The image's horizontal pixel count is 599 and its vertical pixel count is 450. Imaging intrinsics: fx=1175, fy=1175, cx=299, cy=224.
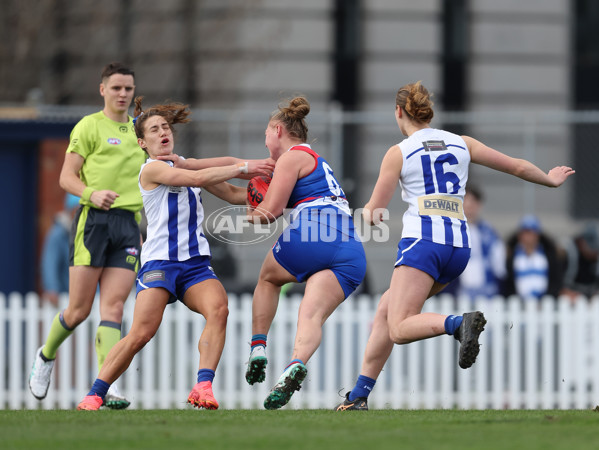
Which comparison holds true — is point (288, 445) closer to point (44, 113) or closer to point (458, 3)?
point (44, 113)

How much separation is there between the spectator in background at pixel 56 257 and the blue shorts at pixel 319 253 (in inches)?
182

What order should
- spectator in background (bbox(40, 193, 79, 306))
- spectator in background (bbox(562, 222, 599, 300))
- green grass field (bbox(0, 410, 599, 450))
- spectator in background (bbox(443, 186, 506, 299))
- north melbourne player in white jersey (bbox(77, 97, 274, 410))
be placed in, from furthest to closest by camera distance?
spectator in background (bbox(562, 222, 599, 300)) → spectator in background (bbox(443, 186, 506, 299)) → spectator in background (bbox(40, 193, 79, 306)) → north melbourne player in white jersey (bbox(77, 97, 274, 410)) → green grass field (bbox(0, 410, 599, 450))

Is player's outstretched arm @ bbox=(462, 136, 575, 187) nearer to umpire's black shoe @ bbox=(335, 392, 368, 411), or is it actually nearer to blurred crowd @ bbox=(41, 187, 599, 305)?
umpire's black shoe @ bbox=(335, 392, 368, 411)

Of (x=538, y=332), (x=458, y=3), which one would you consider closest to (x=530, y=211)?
(x=538, y=332)

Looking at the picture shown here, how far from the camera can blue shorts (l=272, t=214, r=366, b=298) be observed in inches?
267

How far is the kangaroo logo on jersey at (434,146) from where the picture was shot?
6.61 metres

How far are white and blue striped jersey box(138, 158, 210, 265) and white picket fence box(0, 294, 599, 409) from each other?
4295 millimetres

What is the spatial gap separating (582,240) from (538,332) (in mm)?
1764

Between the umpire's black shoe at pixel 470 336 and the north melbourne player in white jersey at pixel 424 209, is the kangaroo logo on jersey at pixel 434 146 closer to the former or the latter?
the north melbourne player in white jersey at pixel 424 209

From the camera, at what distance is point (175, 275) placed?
270 inches

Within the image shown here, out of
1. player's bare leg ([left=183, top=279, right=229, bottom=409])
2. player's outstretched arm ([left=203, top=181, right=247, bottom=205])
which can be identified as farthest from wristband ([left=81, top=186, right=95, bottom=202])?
player's bare leg ([left=183, top=279, right=229, bottom=409])

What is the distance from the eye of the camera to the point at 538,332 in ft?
37.4

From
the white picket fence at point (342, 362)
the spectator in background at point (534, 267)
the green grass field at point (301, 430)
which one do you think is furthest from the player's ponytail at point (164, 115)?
the spectator in background at point (534, 267)

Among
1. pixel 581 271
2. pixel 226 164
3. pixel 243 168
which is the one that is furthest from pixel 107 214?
pixel 581 271
